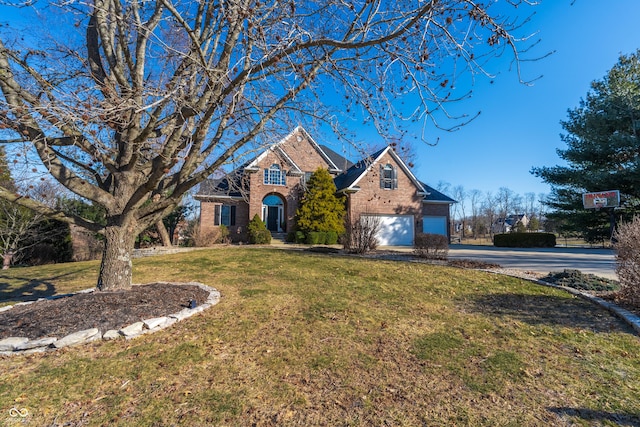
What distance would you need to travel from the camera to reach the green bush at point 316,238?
691 inches

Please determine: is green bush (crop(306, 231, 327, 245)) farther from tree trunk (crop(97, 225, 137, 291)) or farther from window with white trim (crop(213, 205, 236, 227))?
tree trunk (crop(97, 225, 137, 291))

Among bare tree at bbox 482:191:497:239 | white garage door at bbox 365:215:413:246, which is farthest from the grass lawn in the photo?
bare tree at bbox 482:191:497:239

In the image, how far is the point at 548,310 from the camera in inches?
193

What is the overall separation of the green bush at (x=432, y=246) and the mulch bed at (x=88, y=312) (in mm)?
7735

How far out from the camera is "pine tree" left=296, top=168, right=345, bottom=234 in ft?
59.4

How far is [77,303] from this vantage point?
439cm

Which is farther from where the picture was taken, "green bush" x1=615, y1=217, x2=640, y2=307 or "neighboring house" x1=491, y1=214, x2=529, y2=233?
"neighboring house" x1=491, y1=214, x2=529, y2=233

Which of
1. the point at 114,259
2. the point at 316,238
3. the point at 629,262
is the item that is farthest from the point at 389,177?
the point at 114,259

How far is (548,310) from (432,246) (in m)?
5.48

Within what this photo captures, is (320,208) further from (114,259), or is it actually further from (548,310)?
(548,310)

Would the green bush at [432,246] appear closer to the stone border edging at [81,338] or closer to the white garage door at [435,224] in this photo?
the stone border edging at [81,338]

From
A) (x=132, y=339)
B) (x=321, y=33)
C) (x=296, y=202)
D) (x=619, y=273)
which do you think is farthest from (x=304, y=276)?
(x=296, y=202)

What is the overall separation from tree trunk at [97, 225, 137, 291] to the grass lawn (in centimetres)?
162

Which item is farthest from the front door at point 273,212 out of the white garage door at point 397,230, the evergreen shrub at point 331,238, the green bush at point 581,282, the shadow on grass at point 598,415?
the shadow on grass at point 598,415
